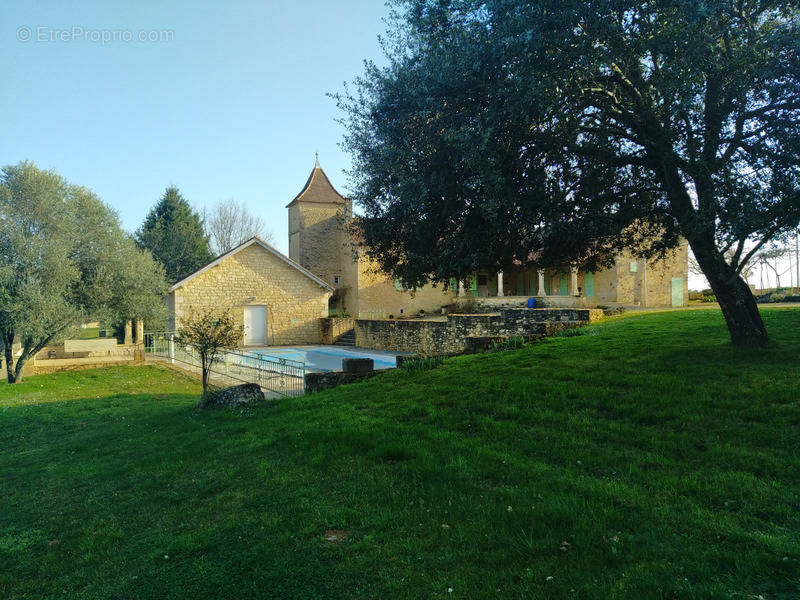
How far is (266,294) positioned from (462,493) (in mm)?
30485

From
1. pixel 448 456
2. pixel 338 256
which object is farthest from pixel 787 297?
pixel 338 256

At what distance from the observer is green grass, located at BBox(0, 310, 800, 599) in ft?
11.6

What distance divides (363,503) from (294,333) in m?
30.5

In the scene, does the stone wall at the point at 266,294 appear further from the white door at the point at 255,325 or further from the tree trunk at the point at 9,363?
the tree trunk at the point at 9,363

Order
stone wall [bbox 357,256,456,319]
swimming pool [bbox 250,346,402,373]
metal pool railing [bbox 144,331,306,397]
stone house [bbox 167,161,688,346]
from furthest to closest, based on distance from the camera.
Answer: stone wall [bbox 357,256,456,319], stone house [bbox 167,161,688,346], swimming pool [bbox 250,346,402,373], metal pool railing [bbox 144,331,306,397]

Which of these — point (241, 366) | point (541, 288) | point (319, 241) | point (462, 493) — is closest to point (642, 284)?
point (541, 288)

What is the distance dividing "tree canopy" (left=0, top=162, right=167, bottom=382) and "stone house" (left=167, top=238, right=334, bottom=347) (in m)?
3.67

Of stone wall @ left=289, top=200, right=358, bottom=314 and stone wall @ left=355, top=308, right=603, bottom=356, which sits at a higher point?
stone wall @ left=289, top=200, right=358, bottom=314

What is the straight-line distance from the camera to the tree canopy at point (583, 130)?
6930 millimetres

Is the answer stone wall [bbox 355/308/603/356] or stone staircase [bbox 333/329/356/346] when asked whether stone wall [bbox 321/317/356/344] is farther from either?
stone wall [bbox 355/308/603/356]

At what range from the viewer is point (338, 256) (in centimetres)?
4397

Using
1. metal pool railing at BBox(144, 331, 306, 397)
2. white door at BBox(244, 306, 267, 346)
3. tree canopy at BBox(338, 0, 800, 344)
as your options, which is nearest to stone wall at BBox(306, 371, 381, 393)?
metal pool railing at BBox(144, 331, 306, 397)

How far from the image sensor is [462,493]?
4773 millimetres

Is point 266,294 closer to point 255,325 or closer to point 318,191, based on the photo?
point 255,325
